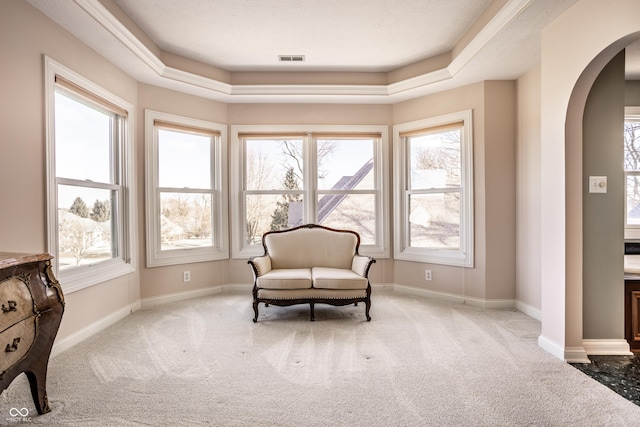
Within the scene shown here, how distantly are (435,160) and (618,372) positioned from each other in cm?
281

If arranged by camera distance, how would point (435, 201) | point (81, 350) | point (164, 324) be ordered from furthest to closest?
point (435, 201) → point (164, 324) → point (81, 350)

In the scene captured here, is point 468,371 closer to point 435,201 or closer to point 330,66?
point 435,201

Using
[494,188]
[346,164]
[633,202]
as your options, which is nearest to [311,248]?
[346,164]

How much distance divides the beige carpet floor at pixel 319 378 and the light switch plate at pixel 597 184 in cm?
129

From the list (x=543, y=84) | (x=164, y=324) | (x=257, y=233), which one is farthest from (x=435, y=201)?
(x=164, y=324)

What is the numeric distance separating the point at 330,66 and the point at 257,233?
92.3 inches

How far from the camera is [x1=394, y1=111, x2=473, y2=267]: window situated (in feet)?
14.0

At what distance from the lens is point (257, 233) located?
493 cm

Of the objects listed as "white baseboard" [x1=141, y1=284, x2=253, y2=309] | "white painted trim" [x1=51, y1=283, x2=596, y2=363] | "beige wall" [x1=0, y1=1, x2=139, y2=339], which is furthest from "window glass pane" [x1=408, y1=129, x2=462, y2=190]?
"beige wall" [x1=0, y1=1, x2=139, y2=339]

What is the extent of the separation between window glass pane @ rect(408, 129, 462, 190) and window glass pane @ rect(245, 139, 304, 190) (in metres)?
1.52

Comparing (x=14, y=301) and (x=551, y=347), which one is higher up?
(x=14, y=301)

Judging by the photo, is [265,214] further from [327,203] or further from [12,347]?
[12,347]

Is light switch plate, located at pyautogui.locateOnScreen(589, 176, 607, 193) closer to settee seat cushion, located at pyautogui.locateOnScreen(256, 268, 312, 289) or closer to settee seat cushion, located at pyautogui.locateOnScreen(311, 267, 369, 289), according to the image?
settee seat cushion, located at pyautogui.locateOnScreen(311, 267, 369, 289)

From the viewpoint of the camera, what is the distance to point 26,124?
2.59 m
